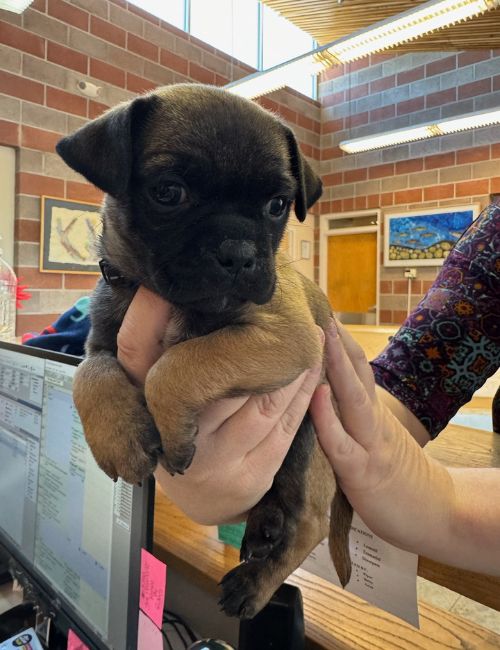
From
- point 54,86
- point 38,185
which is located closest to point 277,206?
point 38,185

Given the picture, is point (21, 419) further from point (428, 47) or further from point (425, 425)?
point (428, 47)

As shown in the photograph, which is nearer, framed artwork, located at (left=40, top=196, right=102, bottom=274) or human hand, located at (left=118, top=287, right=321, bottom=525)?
human hand, located at (left=118, top=287, right=321, bottom=525)

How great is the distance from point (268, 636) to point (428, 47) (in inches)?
256

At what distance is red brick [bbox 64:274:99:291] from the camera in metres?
5.89

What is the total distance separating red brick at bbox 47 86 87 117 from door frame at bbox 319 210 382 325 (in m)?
5.01

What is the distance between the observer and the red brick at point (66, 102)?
5.73 m

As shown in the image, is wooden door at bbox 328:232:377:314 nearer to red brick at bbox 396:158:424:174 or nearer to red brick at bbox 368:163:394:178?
red brick at bbox 368:163:394:178

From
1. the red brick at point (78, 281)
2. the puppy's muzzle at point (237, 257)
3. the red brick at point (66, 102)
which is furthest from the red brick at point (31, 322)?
the puppy's muzzle at point (237, 257)

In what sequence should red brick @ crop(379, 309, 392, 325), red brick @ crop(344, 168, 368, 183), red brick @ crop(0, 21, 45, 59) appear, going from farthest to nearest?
red brick @ crop(344, 168, 368, 183) → red brick @ crop(379, 309, 392, 325) → red brick @ crop(0, 21, 45, 59)

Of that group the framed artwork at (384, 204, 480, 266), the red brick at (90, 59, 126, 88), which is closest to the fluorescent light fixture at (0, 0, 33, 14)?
the red brick at (90, 59, 126, 88)

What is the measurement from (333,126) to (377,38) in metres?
5.05

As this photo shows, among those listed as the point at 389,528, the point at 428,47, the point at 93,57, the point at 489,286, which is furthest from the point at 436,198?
the point at 389,528

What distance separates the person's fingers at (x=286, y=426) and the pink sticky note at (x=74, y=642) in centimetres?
64

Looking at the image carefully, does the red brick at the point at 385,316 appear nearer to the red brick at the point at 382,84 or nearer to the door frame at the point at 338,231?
the door frame at the point at 338,231
